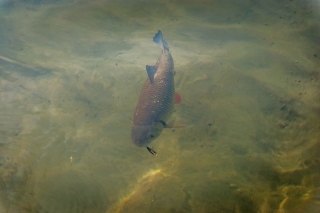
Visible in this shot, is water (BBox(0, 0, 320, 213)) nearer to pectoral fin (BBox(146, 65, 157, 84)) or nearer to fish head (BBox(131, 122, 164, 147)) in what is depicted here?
fish head (BBox(131, 122, 164, 147))

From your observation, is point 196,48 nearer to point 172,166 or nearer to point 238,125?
point 238,125

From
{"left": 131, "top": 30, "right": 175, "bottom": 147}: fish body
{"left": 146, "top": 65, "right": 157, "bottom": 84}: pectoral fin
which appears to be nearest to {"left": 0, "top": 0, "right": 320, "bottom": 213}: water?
{"left": 131, "top": 30, "right": 175, "bottom": 147}: fish body

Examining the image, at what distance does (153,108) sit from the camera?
3.46 m

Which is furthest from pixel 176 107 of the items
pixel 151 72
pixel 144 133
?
pixel 144 133

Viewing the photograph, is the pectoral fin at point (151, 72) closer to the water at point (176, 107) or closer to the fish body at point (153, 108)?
the fish body at point (153, 108)

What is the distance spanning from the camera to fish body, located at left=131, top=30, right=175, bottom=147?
3.31 meters

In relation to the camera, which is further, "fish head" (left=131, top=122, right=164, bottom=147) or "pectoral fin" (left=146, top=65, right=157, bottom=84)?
"pectoral fin" (left=146, top=65, right=157, bottom=84)

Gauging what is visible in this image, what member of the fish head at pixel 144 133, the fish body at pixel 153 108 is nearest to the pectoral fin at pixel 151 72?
the fish body at pixel 153 108

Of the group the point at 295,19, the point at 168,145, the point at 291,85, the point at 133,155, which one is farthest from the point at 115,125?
the point at 295,19

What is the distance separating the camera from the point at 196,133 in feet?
13.4

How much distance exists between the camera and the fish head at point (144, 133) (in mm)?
3264

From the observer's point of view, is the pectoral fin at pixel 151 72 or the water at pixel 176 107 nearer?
the water at pixel 176 107

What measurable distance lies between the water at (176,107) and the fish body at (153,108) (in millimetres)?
342

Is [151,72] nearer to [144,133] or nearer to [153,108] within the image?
[153,108]
